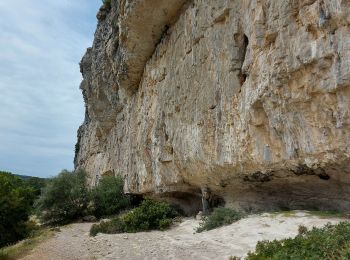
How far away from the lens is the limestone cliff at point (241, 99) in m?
9.73

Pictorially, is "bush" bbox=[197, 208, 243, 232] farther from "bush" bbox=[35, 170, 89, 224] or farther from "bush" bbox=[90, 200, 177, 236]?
"bush" bbox=[35, 170, 89, 224]

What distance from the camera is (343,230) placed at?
7.31m

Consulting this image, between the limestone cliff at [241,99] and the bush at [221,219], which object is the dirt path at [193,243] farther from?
the limestone cliff at [241,99]

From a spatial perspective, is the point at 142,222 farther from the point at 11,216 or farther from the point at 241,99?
the point at 241,99

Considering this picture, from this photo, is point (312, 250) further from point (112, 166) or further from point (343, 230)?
point (112, 166)

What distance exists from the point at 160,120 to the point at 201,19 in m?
6.50

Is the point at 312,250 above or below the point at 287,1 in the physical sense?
below

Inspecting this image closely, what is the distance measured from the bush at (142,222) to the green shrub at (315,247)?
9.40m

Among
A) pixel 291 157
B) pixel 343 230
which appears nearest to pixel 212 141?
pixel 291 157

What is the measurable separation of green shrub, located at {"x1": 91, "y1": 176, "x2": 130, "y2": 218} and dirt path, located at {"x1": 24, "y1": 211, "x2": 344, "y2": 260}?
12225 millimetres

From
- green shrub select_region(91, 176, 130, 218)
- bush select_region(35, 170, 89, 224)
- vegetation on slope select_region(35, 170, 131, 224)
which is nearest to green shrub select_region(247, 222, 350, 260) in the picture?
green shrub select_region(91, 176, 130, 218)

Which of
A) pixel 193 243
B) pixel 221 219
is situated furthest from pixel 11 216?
pixel 193 243

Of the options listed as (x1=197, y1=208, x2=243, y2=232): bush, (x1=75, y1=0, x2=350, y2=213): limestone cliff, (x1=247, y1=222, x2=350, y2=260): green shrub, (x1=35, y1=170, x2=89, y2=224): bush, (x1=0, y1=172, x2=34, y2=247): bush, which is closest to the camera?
(x1=247, y1=222, x2=350, y2=260): green shrub

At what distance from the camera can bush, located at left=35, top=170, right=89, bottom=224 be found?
2664 centimetres
